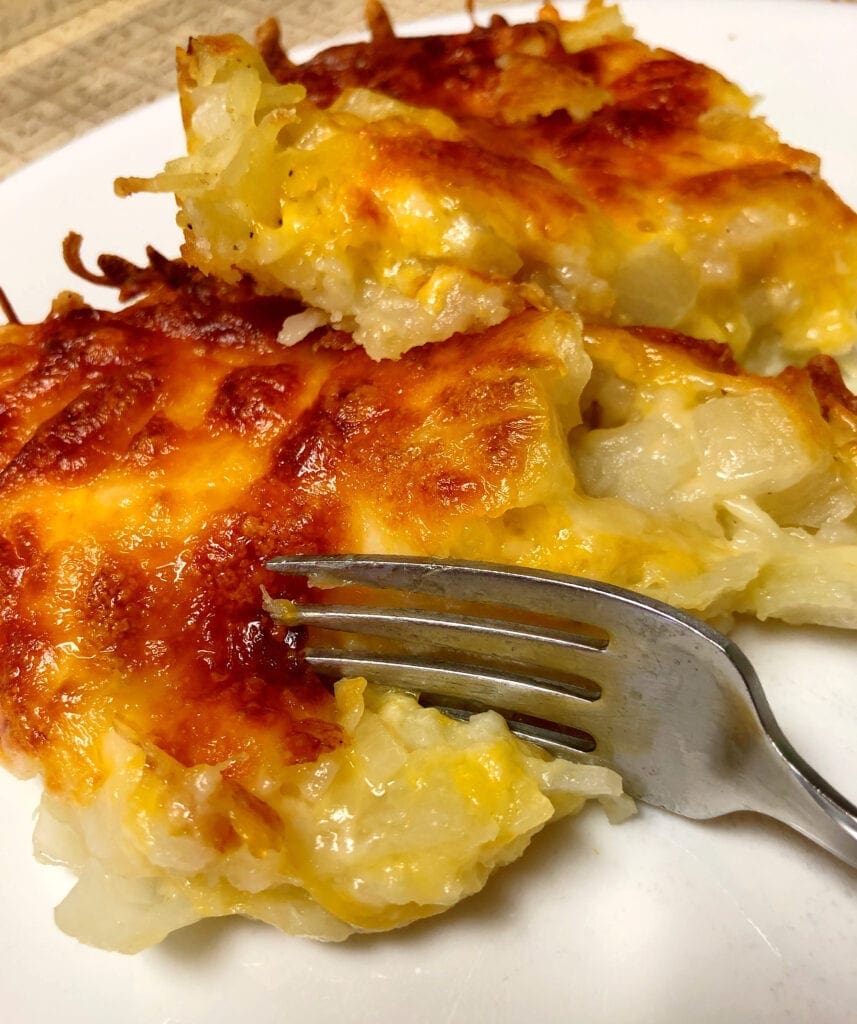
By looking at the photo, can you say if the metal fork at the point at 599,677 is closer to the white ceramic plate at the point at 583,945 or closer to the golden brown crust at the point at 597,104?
the white ceramic plate at the point at 583,945

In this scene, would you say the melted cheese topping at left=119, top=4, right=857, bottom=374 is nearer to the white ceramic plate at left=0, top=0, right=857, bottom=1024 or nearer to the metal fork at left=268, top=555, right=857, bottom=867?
the metal fork at left=268, top=555, right=857, bottom=867

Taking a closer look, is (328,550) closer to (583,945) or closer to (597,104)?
(583,945)

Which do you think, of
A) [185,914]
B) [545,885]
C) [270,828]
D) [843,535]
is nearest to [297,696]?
[270,828]

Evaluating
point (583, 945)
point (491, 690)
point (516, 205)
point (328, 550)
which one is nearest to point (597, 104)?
point (516, 205)

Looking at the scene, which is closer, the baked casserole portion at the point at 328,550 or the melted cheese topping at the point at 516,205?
the baked casserole portion at the point at 328,550

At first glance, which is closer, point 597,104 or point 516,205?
point 516,205

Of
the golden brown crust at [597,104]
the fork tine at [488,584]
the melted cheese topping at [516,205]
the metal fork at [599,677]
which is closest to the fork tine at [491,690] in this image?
the metal fork at [599,677]

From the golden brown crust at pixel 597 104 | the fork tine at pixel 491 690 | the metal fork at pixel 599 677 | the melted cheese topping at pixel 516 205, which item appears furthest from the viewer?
the golden brown crust at pixel 597 104

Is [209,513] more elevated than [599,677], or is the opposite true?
[209,513]
